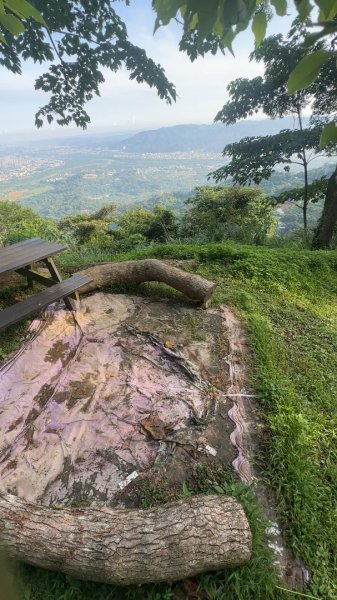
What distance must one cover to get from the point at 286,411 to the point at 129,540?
5.24 ft

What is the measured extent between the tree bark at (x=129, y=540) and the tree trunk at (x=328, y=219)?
21.3ft

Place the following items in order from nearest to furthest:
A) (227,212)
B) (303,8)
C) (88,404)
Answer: (303,8), (88,404), (227,212)

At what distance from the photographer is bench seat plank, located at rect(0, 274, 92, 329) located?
10.6 ft

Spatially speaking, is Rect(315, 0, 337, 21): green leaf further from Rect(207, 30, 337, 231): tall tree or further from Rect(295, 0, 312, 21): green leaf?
Rect(207, 30, 337, 231): tall tree

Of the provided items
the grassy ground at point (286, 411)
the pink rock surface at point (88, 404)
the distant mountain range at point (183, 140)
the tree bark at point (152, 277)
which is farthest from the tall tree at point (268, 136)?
the distant mountain range at point (183, 140)

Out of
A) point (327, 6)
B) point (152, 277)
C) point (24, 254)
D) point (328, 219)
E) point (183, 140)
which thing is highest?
point (183, 140)

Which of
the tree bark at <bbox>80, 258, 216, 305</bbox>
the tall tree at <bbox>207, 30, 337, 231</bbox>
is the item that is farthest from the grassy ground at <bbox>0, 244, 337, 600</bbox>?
the tall tree at <bbox>207, 30, 337, 231</bbox>

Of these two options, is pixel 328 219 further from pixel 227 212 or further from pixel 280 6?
pixel 280 6

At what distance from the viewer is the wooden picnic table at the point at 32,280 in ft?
10.9

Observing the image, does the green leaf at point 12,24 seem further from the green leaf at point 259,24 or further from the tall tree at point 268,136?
the tall tree at point 268,136

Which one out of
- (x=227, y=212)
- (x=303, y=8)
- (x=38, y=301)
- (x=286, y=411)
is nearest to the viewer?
(x=303, y=8)

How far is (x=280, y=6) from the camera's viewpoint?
3.19 feet

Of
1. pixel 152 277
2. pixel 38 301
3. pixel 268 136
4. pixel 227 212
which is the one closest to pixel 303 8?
pixel 38 301

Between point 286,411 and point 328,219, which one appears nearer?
point 286,411
